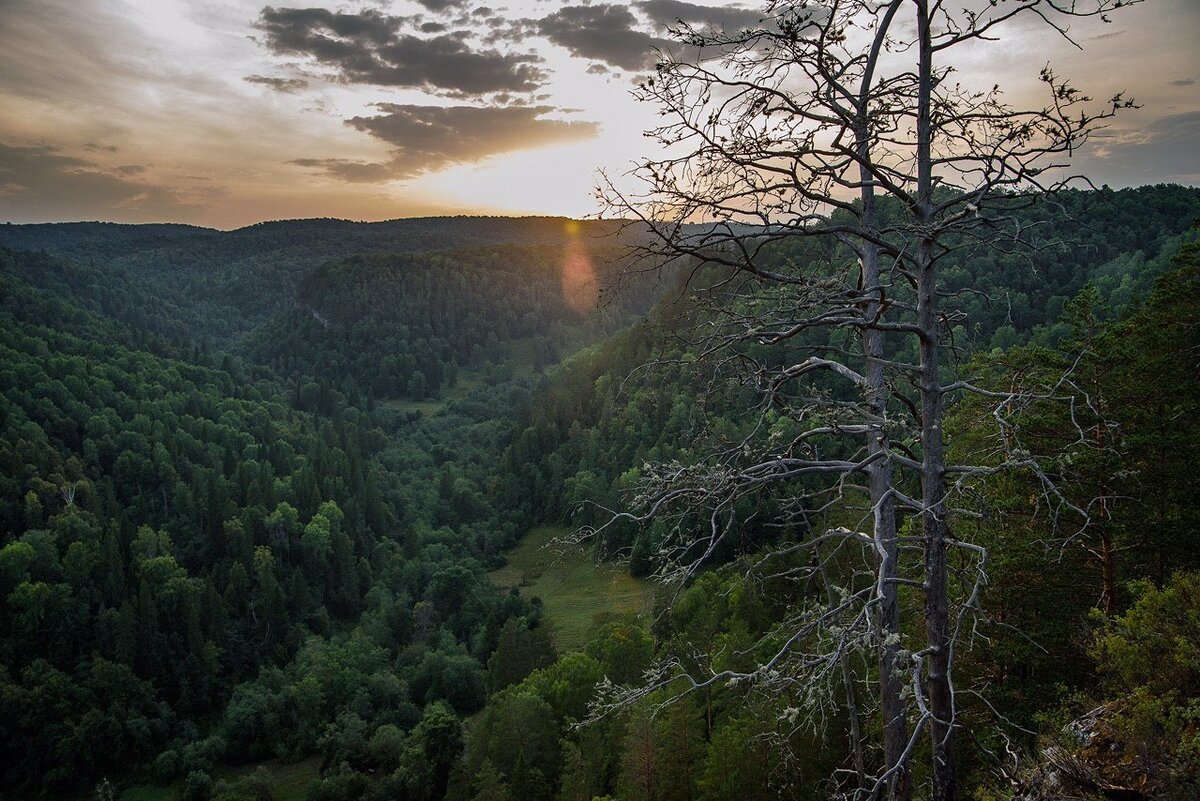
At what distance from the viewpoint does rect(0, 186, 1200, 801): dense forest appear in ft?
28.7

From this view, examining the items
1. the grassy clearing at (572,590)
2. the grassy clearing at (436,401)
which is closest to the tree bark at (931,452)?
the grassy clearing at (572,590)

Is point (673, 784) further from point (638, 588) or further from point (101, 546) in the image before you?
point (101, 546)

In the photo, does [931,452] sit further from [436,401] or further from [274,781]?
[436,401]

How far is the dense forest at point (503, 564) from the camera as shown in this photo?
873 centimetres

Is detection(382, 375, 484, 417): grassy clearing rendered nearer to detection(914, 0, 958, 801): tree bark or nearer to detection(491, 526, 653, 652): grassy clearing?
detection(491, 526, 653, 652): grassy clearing

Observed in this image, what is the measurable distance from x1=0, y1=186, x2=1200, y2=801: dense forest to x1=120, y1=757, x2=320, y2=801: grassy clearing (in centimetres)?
27

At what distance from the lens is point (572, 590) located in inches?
2908

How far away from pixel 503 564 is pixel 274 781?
3743 centimetres

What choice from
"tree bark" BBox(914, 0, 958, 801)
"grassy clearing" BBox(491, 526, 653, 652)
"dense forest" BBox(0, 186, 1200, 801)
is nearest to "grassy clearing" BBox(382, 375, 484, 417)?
"dense forest" BBox(0, 186, 1200, 801)

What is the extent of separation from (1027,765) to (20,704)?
7186cm

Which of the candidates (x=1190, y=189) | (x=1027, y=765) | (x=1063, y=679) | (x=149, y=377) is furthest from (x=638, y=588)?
(x=1190, y=189)

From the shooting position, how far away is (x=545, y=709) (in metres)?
32.1

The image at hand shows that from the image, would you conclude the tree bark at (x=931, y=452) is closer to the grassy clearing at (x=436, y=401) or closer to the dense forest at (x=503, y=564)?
the dense forest at (x=503, y=564)

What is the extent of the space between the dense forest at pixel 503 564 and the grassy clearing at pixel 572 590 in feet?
5.07
